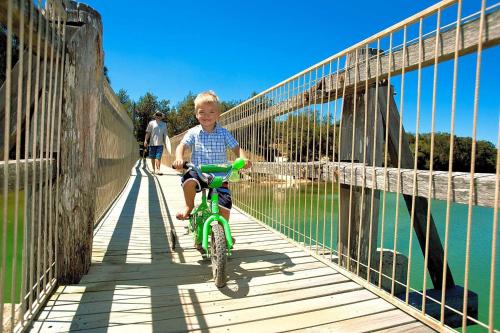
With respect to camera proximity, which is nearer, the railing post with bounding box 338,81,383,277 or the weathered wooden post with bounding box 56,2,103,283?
the weathered wooden post with bounding box 56,2,103,283

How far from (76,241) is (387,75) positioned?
106 inches

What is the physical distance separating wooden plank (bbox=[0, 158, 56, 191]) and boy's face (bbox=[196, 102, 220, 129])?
1460 millimetres

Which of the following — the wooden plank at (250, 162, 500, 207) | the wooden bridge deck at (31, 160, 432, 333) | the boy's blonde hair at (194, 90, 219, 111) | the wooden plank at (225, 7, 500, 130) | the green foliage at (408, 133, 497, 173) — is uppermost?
the wooden plank at (225, 7, 500, 130)

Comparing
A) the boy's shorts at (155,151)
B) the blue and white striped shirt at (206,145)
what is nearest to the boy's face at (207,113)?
the blue and white striped shirt at (206,145)

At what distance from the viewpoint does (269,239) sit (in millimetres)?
4250

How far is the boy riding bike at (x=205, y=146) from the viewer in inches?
131

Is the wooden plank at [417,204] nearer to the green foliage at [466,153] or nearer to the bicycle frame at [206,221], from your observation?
the green foliage at [466,153]

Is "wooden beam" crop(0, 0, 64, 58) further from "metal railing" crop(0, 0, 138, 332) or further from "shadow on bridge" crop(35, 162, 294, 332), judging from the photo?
"shadow on bridge" crop(35, 162, 294, 332)

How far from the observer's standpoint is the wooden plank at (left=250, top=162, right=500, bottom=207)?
70.9 inches

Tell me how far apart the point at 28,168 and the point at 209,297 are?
143 centimetres

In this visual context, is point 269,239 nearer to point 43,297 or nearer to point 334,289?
point 334,289

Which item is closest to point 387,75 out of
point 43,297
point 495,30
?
point 495,30

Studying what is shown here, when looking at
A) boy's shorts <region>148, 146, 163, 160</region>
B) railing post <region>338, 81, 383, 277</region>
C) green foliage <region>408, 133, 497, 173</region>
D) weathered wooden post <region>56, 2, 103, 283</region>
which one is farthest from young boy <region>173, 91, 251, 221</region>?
boy's shorts <region>148, 146, 163, 160</region>

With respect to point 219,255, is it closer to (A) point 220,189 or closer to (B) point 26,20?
(A) point 220,189
